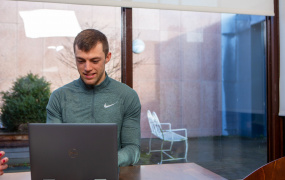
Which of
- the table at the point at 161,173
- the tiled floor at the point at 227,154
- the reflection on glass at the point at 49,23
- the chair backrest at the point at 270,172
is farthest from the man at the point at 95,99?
the tiled floor at the point at 227,154

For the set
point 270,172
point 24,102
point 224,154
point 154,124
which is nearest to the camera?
point 270,172

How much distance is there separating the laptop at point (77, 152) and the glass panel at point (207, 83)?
6.50ft

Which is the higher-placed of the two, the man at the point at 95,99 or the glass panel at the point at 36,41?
the glass panel at the point at 36,41

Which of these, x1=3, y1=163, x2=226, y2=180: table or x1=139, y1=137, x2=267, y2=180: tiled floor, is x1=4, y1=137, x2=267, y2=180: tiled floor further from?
x1=3, y1=163, x2=226, y2=180: table

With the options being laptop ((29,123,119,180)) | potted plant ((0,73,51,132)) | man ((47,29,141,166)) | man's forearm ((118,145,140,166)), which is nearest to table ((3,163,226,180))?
man's forearm ((118,145,140,166))

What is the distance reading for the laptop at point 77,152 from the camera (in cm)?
92

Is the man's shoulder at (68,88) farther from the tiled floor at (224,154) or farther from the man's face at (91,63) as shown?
the tiled floor at (224,154)

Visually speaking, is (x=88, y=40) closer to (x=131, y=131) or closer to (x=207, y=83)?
(x=131, y=131)

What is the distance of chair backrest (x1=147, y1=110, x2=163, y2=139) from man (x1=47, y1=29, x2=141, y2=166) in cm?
122

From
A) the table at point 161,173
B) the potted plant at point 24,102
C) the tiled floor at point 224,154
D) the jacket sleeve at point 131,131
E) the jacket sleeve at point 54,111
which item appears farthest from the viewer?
the tiled floor at point 224,154

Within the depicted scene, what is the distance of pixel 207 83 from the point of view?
3.13 m

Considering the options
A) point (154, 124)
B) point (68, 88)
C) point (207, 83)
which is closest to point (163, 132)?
point (154, 124)

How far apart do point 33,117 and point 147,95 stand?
1176 mm

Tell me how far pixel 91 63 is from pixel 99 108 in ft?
0.96
